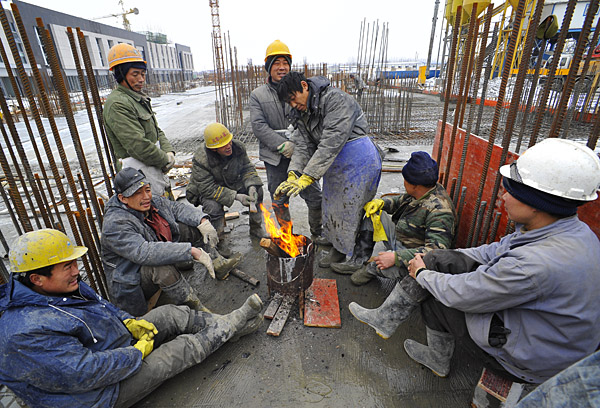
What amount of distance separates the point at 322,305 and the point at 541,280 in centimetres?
201

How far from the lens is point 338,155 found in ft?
10.9

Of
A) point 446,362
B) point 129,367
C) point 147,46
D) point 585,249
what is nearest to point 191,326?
point 129,367

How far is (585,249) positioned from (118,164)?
441 cm

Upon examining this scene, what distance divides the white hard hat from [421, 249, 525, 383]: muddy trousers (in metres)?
0.75

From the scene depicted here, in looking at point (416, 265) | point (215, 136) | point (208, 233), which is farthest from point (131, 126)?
point (416, 265)

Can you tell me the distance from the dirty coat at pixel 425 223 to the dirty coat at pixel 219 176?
223cm

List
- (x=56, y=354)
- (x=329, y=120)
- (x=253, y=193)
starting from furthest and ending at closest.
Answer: (x=253, y=193)
(x=329, y=120)
(x=56, y=354)

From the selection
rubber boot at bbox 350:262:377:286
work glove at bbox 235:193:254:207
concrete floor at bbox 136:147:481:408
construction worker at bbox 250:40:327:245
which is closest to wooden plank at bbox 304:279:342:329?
concrete floor at bbox 136:147:481:408

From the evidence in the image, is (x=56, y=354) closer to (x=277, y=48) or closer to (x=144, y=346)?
(x=144, y=346)

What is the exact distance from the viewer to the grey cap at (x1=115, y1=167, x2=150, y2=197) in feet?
8.65

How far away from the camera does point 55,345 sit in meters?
1.69

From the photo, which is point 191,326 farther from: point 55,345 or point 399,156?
point 399,156

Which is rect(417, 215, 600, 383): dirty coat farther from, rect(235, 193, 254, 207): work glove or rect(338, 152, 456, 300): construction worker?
rect(235, 193, 254, 207): work glove

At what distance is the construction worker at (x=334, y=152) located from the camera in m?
3.07
